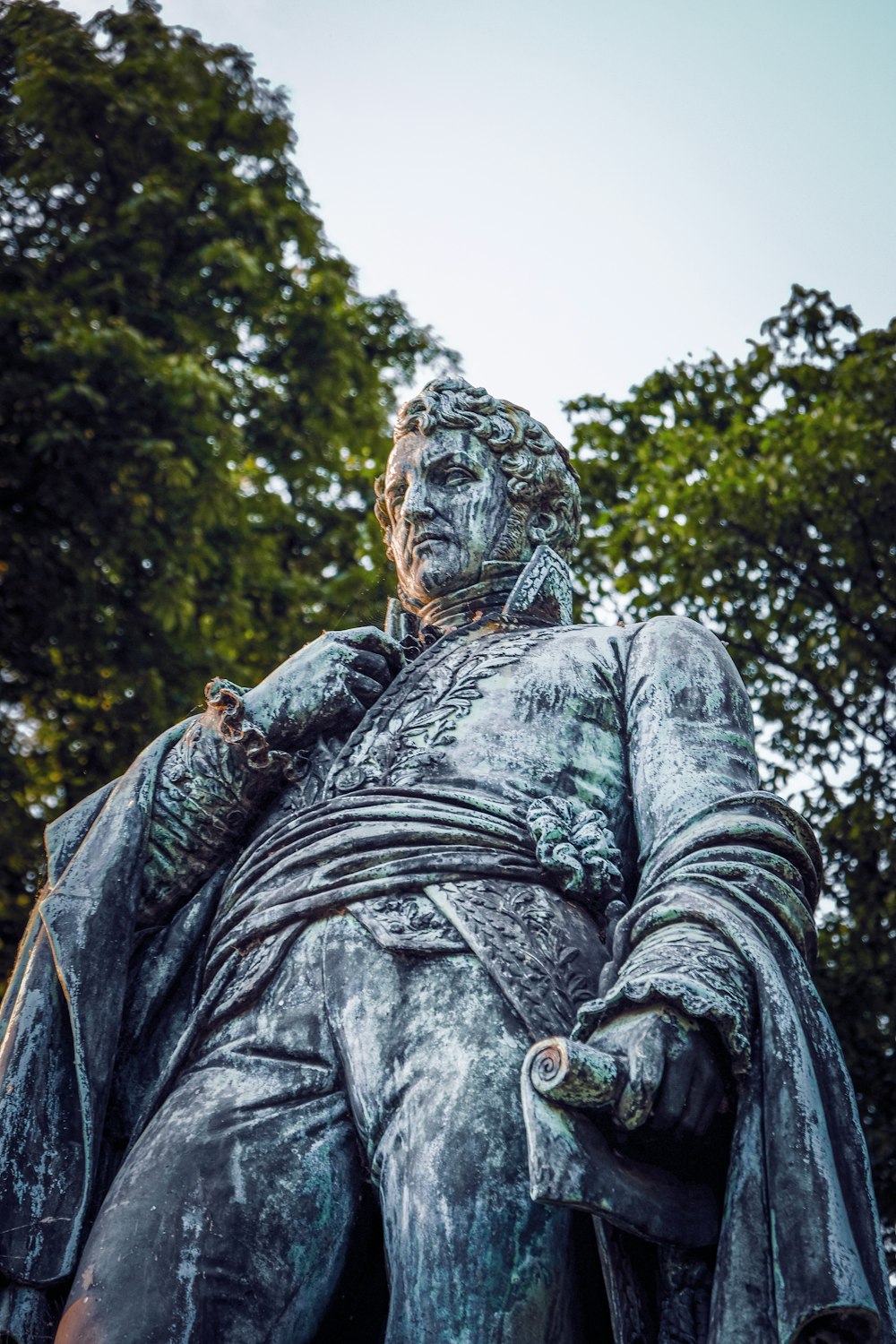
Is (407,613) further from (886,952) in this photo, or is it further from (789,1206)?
(886,952)

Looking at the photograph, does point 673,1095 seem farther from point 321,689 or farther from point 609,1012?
point 321,689

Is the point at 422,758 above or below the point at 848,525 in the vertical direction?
below

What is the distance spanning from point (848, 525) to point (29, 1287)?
31.3 ft

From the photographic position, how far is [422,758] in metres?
4.36

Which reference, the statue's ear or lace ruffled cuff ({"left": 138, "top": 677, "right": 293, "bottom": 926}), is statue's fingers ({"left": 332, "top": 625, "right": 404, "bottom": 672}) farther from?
the statue's ear

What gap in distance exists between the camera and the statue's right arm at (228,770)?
4449mm

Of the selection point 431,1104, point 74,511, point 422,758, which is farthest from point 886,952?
point 431,1104

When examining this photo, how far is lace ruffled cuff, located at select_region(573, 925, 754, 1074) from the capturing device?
3246 mm

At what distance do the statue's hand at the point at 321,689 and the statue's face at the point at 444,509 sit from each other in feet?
1.25

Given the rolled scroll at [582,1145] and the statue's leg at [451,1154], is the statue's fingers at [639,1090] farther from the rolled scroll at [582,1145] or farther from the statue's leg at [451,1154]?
the statue's leg at [451,1154]

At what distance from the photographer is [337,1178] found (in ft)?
12.0

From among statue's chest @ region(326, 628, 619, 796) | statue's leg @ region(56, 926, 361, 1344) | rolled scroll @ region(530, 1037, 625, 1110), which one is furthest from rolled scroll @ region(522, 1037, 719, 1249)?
statue's chest @ region(326, 628, 619, 796)

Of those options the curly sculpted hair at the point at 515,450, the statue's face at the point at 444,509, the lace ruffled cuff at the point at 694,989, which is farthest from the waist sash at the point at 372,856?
the curly sculpted hair at the point at 515,450

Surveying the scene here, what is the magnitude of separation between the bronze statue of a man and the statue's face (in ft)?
0.13
